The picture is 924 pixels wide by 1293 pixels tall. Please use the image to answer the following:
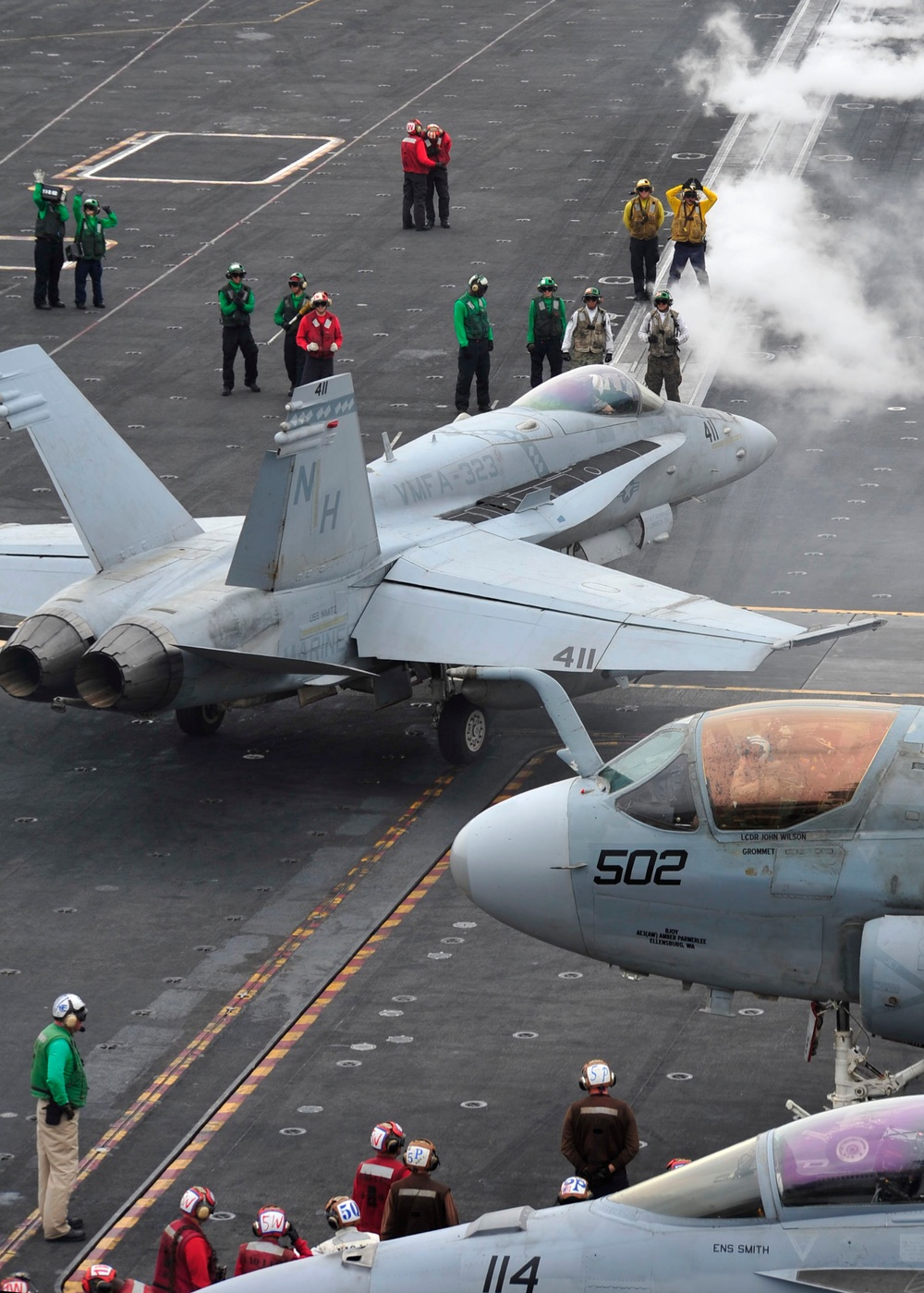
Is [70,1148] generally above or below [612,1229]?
below

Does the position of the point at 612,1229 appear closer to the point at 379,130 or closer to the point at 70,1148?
the point at 70,1148

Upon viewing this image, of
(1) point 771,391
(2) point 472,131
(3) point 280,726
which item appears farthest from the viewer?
(2) point 472,131

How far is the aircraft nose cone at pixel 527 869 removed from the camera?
14.0 meters

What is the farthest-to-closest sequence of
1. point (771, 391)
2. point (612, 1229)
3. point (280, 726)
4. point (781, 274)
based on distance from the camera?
1. point (781, 274)
2. point (771, 391)
3. point (280, 726)
4. point (612, 1229)

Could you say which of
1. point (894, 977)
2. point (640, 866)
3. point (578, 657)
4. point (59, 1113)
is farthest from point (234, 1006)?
point (894, 977)

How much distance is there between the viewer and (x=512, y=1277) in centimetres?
1014

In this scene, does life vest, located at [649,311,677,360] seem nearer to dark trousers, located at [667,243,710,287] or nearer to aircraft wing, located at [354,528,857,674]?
dark trousers, located at [667,243,710,287]

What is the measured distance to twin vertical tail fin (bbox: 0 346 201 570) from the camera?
2173 cm

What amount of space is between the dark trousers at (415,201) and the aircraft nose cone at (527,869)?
95.7 ft

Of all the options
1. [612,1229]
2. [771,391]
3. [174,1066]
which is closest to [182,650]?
[174,1066]

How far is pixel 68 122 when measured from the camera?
163ft

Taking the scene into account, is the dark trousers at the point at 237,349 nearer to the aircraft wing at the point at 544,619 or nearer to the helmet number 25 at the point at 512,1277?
the aircraft wing at the point at 544,619

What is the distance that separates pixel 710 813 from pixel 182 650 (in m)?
7.98

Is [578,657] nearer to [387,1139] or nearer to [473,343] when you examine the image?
[387,1139]
